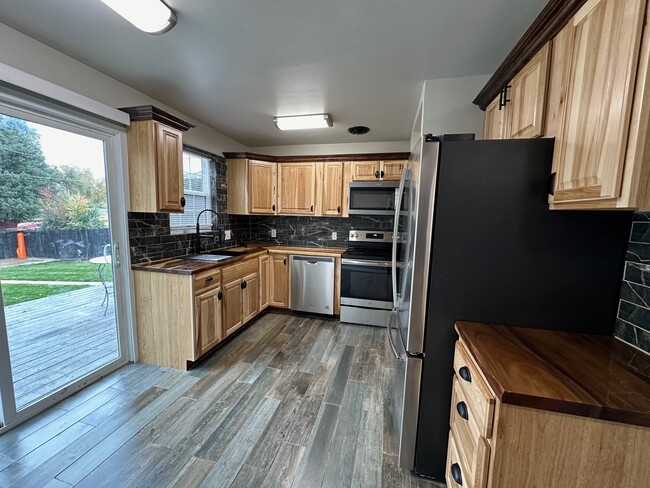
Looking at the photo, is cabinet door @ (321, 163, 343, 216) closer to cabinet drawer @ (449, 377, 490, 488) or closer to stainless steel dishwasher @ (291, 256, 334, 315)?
stainless steel dishwasher @ (291, 256, 334, 315)

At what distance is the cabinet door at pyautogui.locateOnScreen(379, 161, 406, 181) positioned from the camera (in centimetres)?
342

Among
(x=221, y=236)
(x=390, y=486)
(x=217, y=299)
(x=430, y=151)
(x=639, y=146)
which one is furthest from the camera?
(x=221, y=236)

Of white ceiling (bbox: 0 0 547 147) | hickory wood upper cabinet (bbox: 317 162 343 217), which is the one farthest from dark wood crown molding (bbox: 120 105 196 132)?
hickory wood upper cabinet (bbox: 317 162 343 217)

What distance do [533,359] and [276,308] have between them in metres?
3.21

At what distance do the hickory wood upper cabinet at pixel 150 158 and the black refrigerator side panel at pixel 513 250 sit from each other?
7.29 ft

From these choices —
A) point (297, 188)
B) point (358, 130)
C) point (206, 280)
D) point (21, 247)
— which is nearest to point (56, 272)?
point (21, 247)

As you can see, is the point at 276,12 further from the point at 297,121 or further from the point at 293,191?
the point at 293,191

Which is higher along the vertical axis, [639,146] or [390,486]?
[639,146]

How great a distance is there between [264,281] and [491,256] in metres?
2.87

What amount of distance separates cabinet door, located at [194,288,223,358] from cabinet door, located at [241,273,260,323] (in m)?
0.47

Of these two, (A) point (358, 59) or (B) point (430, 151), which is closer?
(B) point (430, 151)

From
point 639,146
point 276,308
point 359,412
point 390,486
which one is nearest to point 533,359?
point 639,146

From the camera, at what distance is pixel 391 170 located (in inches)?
136

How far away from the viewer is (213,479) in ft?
4.46
